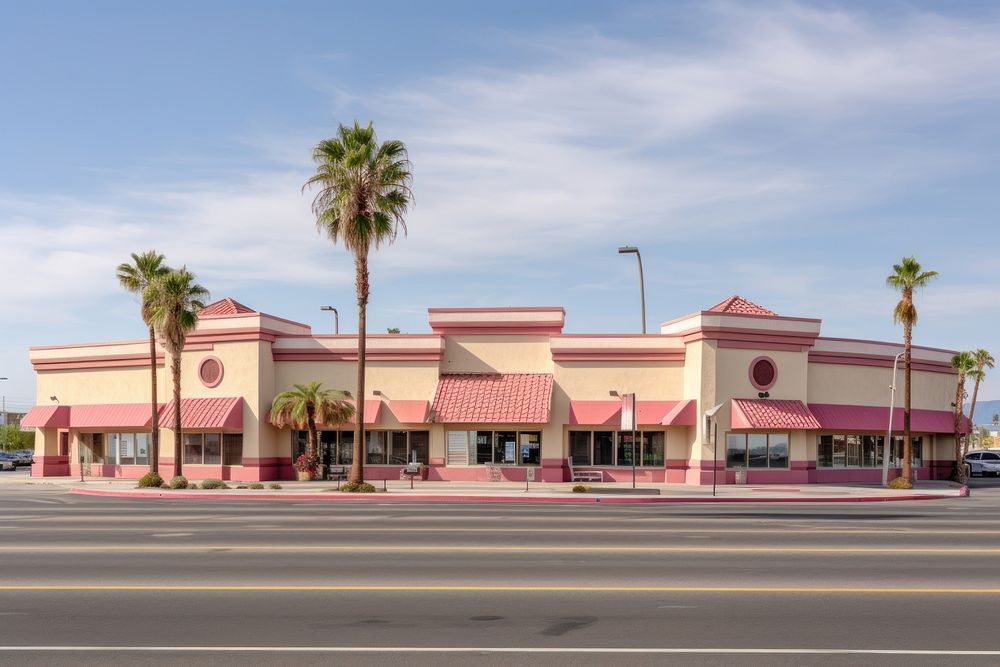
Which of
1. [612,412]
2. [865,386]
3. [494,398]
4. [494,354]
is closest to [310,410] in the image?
[494,398]

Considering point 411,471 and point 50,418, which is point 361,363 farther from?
point 50,418

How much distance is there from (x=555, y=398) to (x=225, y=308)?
1640 centimetres

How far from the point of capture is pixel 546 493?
35844mm

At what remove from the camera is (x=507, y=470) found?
1710 inches

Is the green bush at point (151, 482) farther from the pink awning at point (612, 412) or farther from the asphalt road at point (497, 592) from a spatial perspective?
the pink awning at point (612, 412)

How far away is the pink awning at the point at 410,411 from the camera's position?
43.5 metres

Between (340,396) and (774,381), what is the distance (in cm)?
1899

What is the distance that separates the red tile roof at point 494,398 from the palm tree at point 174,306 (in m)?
10.9

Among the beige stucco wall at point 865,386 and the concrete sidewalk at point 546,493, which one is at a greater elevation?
the beige stucco wall at point 865,386

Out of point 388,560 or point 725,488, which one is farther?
point 725,488

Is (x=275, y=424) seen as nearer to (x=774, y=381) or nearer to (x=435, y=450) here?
(x=435, y=450)

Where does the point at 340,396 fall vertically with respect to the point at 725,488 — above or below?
above

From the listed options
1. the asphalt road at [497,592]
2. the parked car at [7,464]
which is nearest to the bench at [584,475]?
the asphalt road at [497,592]

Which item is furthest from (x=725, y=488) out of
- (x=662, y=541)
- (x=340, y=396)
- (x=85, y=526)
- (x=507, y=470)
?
(x=85, y=526)
